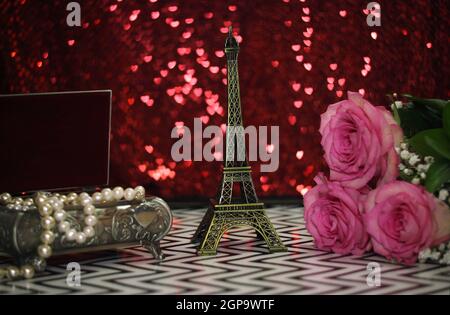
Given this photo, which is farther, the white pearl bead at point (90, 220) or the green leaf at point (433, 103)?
the green leaf at point (433, 103)

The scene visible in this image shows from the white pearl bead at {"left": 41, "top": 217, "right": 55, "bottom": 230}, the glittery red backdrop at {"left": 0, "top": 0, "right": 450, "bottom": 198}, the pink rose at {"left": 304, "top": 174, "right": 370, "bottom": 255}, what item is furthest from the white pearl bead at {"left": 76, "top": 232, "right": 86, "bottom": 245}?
the glittery red backdrop at {"left": 0, "top": 0, "right": 450, "bottom": 198}

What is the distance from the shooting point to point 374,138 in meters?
2.88

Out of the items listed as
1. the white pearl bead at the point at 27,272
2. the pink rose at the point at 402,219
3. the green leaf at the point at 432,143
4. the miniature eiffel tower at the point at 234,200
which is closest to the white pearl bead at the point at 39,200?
the white pearl bead at the point at 27,272

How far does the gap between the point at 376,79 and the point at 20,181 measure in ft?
7.06

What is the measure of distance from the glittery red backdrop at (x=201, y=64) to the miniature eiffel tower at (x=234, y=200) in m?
1.23

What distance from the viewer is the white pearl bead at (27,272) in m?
2.72

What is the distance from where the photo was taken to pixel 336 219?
9.84 feet

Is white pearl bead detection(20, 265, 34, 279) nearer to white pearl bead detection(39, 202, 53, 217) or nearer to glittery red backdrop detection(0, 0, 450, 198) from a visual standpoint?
white pearl bead detection(39, 202, 53, 217)

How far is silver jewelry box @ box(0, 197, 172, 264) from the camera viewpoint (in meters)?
2.72

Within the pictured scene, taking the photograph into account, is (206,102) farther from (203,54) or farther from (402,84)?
(402,84)

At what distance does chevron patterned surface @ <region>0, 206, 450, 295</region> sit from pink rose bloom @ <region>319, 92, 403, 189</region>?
316 mm

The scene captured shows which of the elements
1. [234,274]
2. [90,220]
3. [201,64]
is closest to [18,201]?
[90,220]

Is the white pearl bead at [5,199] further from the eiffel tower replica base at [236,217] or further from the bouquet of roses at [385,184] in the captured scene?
the bouquet of roses at [385,184]

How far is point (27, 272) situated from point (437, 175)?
1.40 meters
